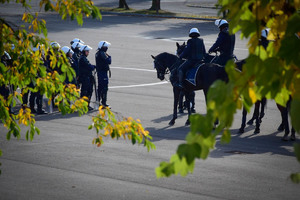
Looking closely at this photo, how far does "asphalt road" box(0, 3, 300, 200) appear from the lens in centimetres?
1051

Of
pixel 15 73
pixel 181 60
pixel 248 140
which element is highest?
pixel 15 73

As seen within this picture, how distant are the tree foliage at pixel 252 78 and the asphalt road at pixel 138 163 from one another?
6.60 meters

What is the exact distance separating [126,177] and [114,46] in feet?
74.0

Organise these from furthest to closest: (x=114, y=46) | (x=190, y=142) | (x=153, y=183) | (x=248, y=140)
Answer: (x=114, y=46) → (x=248, y=140) → (x=153, y=183) → (x=190, y=142)

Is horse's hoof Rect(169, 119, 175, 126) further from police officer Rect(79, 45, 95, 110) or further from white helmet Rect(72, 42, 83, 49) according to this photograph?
white helmet Rect(72, 42, 83, 49)

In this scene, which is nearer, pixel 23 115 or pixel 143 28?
pixel 23 115

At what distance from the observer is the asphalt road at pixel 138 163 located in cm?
1051

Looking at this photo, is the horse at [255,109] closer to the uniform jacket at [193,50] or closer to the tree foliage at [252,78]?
the uniform jacket at [193,50]

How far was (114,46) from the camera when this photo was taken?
1313 inches

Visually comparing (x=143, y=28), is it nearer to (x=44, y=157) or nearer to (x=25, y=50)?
(x=44, y=157)

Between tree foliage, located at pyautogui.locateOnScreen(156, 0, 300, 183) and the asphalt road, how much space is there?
6.60 meters

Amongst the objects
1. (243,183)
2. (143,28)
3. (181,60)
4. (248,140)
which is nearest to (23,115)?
(243,183)

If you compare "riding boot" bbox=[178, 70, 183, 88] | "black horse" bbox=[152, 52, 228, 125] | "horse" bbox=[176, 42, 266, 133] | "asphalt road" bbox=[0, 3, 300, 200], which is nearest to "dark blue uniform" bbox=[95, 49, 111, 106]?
"asphalt road" bbox=[0, 3, 300, 200]

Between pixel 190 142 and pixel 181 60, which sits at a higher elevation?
pixel 190 142
